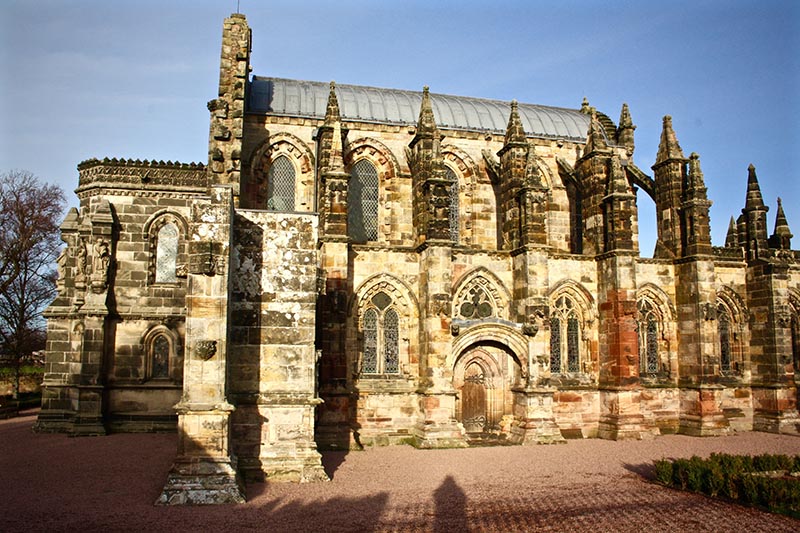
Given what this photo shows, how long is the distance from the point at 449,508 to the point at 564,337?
1266 cm

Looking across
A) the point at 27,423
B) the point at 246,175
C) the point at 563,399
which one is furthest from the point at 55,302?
the point at 563,399

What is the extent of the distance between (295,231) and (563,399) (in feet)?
42.1

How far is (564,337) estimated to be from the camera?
2375cm

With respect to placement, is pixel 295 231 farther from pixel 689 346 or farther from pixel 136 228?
pixel 689 346

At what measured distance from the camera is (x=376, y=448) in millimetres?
20250

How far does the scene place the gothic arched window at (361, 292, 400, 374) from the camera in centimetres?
2158

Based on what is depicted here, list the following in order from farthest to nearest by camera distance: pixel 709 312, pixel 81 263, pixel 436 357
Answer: pixel 709 312 → pixel 81 263 → pixel 436 357

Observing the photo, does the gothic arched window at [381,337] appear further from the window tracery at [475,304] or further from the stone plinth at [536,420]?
the stone plinth at [536,420]

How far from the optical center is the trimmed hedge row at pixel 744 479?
1229 cm

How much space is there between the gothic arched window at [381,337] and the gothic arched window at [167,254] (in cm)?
726

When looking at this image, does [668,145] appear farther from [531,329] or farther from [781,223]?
[531,329]

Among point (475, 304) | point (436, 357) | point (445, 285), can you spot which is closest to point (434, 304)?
point (445, 285)

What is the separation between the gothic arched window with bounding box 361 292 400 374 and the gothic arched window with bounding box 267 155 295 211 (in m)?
5.85

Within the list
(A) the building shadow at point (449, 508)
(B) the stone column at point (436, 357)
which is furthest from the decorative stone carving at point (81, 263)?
(A) the building shadow at point (449, 508)
